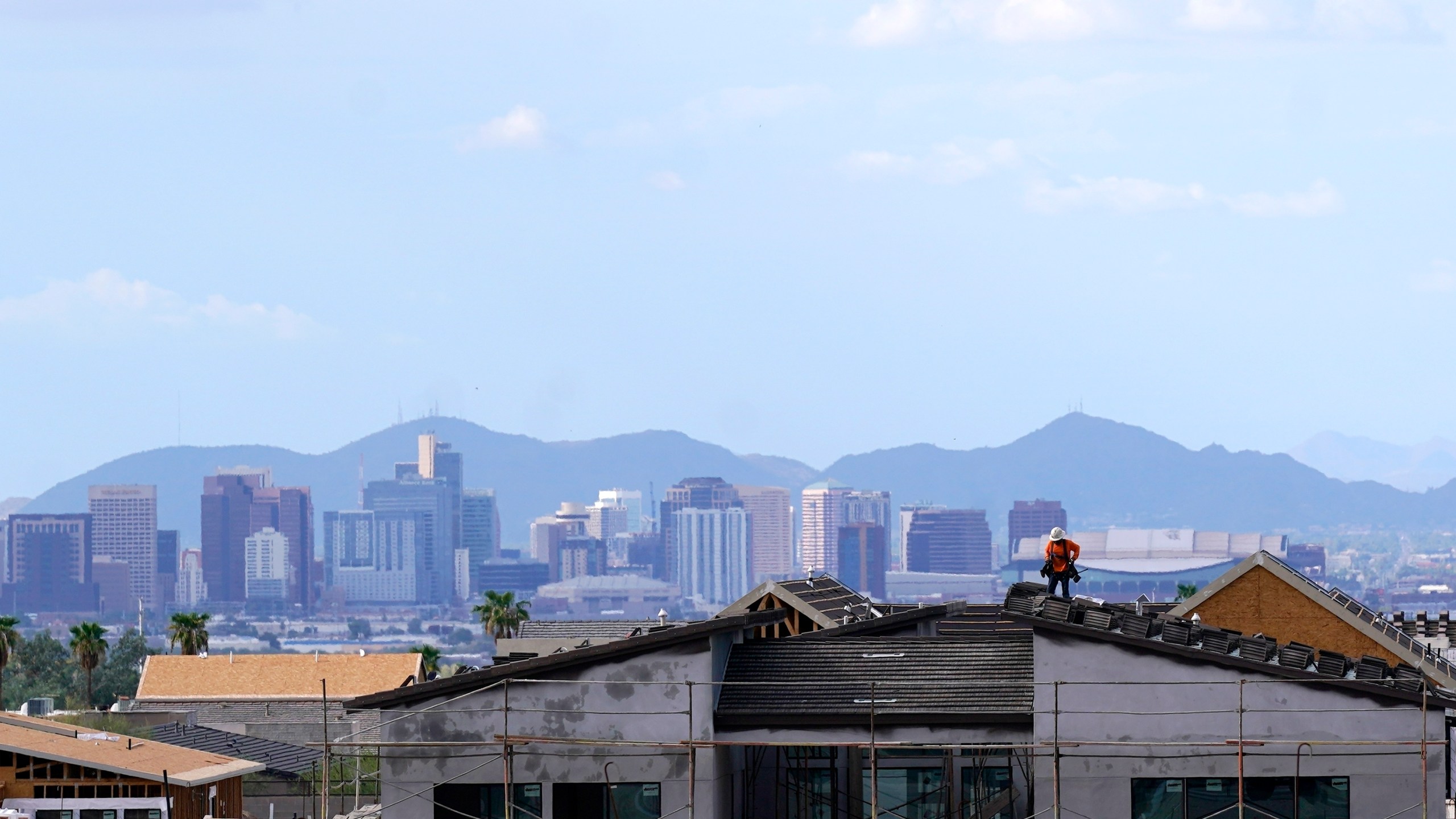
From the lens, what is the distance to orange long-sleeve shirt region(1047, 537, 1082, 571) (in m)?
30.9

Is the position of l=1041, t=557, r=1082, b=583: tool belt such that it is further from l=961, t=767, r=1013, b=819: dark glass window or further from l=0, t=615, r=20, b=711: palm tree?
l=0, t=615, r=20, b=711: palm tree

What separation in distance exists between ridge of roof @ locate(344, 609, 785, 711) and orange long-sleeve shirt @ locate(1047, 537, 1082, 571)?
18.1 feet

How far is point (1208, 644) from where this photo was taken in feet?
89.5

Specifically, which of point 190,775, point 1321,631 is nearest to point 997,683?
point 1321,631

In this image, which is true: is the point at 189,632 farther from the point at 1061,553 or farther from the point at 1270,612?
the point at 1061,553

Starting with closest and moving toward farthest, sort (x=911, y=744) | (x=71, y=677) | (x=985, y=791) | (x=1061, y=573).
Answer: (x=911, y=744), (x=985, y=791), (x=1061, y=573), (x=71, y=677)

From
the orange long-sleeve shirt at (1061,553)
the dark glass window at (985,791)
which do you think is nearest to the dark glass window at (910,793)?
the dark glass window at (985,791)

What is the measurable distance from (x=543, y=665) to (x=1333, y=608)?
24.4m

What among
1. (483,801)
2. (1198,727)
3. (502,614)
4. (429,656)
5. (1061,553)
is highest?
(1061,553)

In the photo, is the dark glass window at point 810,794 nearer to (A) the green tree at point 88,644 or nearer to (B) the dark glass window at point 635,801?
(B) the dark glass window at point 635,801

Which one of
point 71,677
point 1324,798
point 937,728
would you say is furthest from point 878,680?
point 71,677

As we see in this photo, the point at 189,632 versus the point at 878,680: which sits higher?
the point at 878,680

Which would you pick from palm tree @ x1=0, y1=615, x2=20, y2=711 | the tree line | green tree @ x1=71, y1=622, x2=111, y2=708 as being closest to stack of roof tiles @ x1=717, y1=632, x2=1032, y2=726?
palm tree @ x1=0, y1=615, x2=20, y2=711

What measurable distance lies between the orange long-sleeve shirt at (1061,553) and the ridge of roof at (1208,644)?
4.08 feet
